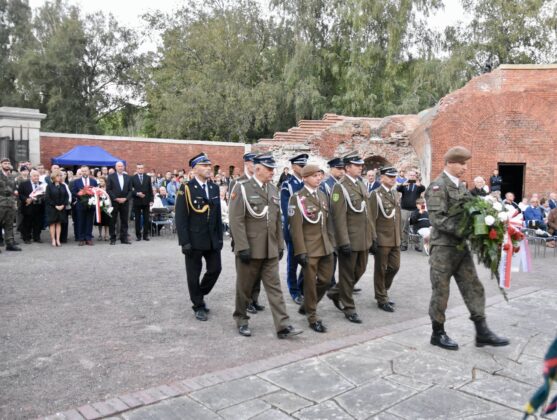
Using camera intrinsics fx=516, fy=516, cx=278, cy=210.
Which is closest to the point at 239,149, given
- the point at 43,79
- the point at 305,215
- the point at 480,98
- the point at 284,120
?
the point at 284,120

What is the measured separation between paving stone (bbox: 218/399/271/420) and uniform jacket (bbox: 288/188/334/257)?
2038mm

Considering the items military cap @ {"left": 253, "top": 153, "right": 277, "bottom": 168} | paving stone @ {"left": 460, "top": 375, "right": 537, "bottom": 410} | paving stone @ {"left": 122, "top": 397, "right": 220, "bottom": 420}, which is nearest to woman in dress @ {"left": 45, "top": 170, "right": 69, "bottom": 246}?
military cap @ {"left": 253, "top": 153, "right": 277, "bottom": 168}

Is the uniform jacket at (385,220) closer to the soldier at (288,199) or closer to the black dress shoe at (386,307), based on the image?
the black dress shoe at (386,307)

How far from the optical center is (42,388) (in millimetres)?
4004

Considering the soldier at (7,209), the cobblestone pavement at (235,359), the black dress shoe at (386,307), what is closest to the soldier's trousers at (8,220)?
the soldier at (7,209)

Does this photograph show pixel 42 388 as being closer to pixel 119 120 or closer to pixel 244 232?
pixel 244 232

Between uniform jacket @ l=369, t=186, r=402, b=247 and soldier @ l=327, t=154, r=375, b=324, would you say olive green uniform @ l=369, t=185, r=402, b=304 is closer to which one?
uniform jacket @ l=369, t=186, r=402, b=247

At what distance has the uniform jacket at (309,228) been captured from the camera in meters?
5.61

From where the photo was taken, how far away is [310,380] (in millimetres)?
4199

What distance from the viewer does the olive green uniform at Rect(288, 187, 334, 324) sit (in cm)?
562

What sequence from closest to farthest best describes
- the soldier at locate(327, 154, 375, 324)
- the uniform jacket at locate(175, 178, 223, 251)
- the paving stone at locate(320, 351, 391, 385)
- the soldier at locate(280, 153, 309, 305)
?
the paving stone at locate(320, 351, 391, 385) → the uniform jacket at locate(175, 178, 223, 251) → the soldier at locate(327, 154, 375, 324) → the soldier at locate(280, 153, 309, 305)

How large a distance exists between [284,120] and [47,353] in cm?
2801

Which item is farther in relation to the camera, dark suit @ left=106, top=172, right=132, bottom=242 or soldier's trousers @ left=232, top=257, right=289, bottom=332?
dark suit @ left=106, top=172, right=132, bottom=242

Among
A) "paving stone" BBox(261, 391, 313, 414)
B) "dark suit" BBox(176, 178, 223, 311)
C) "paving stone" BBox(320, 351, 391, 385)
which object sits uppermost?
"dark suit" BBox(176, 178, 223, 311)
